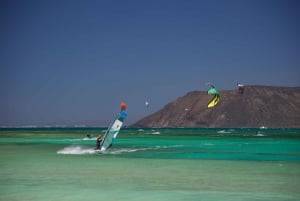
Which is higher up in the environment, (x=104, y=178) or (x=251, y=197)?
(x=104, y=178)

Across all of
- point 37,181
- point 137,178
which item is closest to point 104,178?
point 137,178

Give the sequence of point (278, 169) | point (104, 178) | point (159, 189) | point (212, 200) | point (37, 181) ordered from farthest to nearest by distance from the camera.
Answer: point (278, 169), point (104, 178), point (37, 181), point (159, 189), point (212, 200)

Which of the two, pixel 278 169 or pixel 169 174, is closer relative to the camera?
pixel 169 174

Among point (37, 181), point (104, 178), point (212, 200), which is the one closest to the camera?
point (212, 200)

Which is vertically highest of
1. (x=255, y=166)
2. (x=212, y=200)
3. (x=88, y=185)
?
(x=255, y=166)

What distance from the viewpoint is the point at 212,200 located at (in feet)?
52.0

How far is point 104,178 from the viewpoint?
2150 cm

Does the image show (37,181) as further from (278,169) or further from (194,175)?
(278,169)

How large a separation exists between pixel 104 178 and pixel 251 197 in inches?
290

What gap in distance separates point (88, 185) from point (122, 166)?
7.98 meters

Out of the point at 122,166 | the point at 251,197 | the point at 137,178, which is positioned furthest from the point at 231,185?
the point at 122,166

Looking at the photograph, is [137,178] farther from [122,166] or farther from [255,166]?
[255,166]

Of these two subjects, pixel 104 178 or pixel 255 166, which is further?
pixel 255 166

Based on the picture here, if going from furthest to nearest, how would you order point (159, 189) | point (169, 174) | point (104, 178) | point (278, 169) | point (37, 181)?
point (278, 169), point (169, 174), point (104, 178), point (37, 181), point (159, 189)
